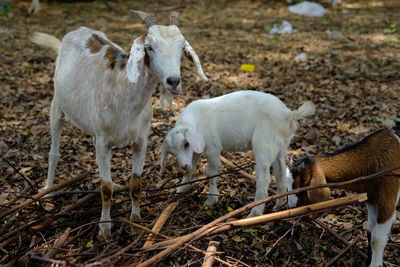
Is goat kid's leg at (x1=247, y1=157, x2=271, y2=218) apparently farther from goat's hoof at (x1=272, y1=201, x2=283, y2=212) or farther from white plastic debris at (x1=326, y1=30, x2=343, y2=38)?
white plastic debris at (x1=326, y1=30, x2=343, y2=38)

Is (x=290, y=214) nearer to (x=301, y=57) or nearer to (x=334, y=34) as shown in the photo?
(x=301, y=57)

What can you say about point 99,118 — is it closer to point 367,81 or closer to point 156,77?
point 156,77

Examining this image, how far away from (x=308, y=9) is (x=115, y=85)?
31.4ft

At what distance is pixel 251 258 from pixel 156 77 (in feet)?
5.44

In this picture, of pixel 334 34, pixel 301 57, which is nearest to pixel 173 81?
pixel 301 57

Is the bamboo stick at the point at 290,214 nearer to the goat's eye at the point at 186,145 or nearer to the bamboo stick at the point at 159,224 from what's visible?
the bamboo stick at the point at 159,224

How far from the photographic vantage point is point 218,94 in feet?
24.7

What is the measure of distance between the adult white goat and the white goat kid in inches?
16.5

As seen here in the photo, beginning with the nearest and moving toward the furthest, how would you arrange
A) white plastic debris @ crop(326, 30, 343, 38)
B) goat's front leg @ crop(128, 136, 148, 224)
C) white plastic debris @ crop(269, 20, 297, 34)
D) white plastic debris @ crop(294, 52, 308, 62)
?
Result: goat's front leg @ crop(128, 136, 148, 224)
white plastic debris @ crop(294, 52, 308, 62)
white plastic debris @ crop(326, 30, 343, 38)
white plastic debris @ crop(269, 20, 297, 34)

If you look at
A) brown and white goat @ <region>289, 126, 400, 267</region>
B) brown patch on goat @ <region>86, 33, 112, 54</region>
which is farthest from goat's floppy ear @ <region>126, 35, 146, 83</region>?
brown and white goat @ <region>289, 126, 400, 267</region>

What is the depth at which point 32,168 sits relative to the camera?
18.4ft

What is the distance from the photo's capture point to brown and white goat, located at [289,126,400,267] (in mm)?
3521

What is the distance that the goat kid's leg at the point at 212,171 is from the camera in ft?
15.2

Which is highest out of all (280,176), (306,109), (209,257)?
(306,109)
